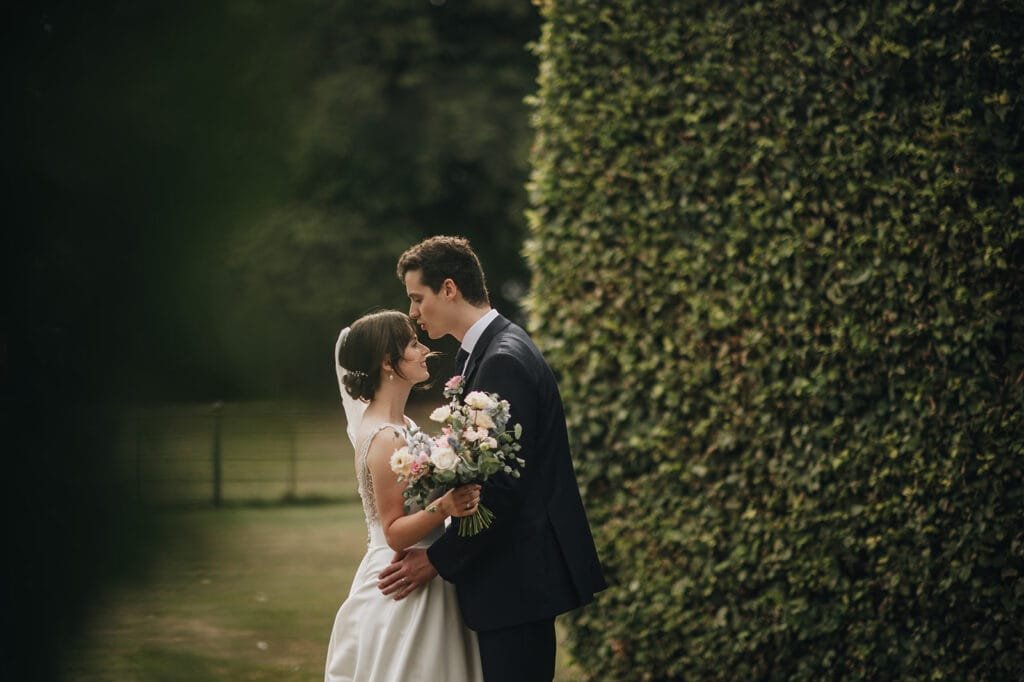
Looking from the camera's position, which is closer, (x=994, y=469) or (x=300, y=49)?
(x=994, y=469)

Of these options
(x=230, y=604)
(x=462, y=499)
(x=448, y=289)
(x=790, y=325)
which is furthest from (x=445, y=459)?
Answer: (x=230, y=604)

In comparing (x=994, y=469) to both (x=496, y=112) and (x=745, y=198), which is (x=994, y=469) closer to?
(x=745, y=198)

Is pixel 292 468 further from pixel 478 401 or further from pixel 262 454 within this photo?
pixel 478 401

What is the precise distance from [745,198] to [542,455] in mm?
2202

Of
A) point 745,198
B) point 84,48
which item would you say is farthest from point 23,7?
point 745,198

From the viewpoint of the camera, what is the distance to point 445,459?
3359 millimetres

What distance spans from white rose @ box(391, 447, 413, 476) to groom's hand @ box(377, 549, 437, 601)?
45 centimetres

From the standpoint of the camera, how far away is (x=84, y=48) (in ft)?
15.4

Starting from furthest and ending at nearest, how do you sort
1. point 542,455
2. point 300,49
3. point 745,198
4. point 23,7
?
point 300,49
point 745,198
point 23,7
point 542,455

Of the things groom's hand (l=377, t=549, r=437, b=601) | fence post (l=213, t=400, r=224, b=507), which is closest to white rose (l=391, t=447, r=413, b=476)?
groom's hand (l=377, t=549, r=437, b=601)

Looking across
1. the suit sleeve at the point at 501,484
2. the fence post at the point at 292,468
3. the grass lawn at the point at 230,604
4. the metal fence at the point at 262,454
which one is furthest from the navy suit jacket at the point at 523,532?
the fence post at the point at 292,468

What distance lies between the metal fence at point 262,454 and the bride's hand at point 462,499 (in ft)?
26.2

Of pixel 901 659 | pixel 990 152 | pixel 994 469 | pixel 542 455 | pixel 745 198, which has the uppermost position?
pixel 990 152

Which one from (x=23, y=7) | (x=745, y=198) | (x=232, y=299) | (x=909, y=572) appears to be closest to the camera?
(x=23, y=7)
